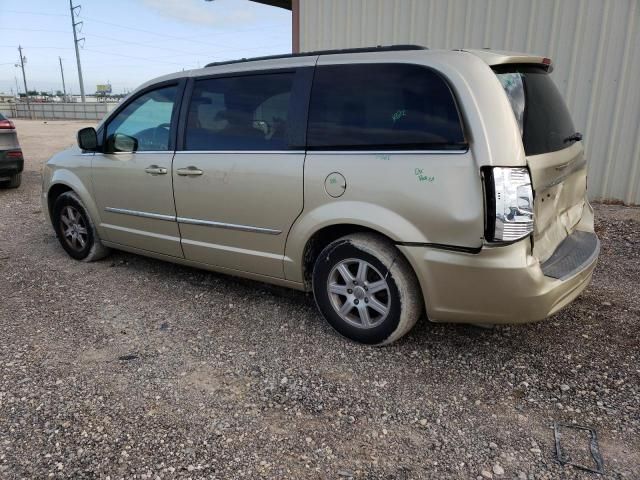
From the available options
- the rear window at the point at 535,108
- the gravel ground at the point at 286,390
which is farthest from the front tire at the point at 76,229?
the rear window at the point at 535,108

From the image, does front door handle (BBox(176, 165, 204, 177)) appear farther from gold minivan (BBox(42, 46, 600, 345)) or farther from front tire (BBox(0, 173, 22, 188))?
front tire (BBox(0, 173, 22, 188))

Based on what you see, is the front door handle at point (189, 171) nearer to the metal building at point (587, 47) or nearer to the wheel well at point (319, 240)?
the wheel well at point (319, 240)

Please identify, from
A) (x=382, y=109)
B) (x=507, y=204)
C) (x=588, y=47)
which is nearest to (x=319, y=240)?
(x=382, y=109)

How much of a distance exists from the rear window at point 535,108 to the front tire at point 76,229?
3.87 metres

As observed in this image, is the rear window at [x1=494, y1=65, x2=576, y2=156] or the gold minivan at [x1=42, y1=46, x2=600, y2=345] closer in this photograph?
the gold minivan at [x1=42, y1=46, x2=600, y2=345]

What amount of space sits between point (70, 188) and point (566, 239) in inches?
175

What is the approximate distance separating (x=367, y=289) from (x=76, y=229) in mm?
3352

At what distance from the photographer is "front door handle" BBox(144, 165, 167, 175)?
3.97 meters

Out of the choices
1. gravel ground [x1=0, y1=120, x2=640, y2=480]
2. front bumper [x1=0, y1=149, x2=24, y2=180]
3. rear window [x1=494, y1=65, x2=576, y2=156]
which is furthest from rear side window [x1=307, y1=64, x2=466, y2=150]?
front bumper [x1=0, y1=149, x2=24, y2=180]

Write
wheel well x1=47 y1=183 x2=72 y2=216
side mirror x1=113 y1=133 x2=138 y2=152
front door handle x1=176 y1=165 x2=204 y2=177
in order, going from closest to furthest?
1. front door handle x1=176 y1=165 x2=204 y2=177
2. side mirror x1=113 y1=133 x2=138 y2=152
3. wheel well x1=47 y1=183 x2=72 y2=216

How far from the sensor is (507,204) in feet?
8.39

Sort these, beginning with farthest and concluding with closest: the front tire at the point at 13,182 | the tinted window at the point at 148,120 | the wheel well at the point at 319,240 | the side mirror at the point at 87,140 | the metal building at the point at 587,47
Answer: the front tire at the point at 13,182 → the metal building at the point at 587,47 → the side mirror at the point at 87,140 → the tinted window at the point at 148,120 → the wheel well at the point at 319,240

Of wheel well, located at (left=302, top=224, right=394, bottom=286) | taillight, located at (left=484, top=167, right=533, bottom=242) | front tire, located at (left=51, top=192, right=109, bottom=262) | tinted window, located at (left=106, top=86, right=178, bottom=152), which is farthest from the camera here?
front tire, located at (left=51, top=192, right=109, bottom=262)

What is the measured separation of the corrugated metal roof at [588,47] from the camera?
20.4ft
